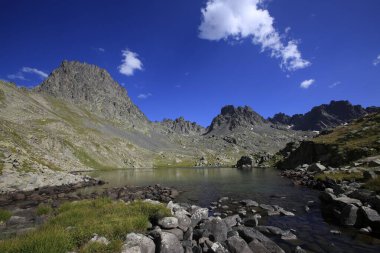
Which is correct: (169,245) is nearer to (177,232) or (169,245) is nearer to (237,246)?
(177,232)

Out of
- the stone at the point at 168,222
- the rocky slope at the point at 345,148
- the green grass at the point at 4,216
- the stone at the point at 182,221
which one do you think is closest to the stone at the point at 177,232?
the stone at the point at 168,222

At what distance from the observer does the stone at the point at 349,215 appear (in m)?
22.0

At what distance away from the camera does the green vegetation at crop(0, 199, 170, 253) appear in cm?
1273

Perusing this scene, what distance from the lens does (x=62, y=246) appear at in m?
12.8

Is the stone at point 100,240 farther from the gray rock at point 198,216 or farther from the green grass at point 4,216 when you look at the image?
the green grass at point 4,216

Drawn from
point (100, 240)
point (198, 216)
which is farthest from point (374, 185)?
point (100, 240)

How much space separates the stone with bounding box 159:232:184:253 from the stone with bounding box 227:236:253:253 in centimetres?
301

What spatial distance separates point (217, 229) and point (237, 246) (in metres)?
2.91

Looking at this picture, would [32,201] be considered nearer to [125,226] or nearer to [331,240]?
[125,226]

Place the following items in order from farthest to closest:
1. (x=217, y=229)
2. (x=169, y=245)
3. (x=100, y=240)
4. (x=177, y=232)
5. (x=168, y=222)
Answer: (x=217, y=229), (x=168, y=222), (x=177, y=232), (x=169, y=245), (x=100, y=240)

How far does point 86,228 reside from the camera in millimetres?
15664

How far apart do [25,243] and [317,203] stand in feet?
102

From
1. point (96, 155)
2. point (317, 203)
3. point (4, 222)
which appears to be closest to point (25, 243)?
point (4, 222)

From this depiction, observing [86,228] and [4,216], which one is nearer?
[86,228]
